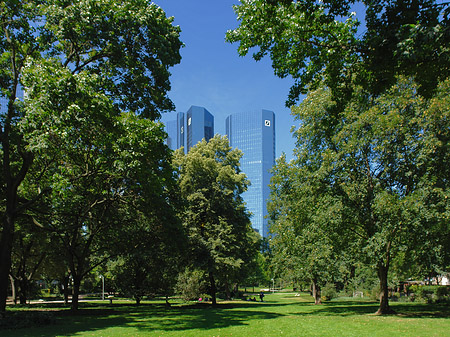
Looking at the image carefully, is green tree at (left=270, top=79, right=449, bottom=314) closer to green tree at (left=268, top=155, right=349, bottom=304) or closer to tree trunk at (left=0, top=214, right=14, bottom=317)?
green tree at (left=268, top=155, right=349, bottom=304)

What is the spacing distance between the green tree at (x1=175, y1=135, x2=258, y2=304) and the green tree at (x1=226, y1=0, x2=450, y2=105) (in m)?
21.5

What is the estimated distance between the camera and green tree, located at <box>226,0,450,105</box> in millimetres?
6824

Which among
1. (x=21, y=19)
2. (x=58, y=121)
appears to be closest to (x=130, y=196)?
(x=58, y=121)

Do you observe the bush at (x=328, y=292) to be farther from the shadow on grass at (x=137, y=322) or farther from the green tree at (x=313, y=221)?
the shadow on grass at (x=137, y=322)

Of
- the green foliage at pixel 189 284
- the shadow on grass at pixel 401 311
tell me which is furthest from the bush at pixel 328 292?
the green foliage at pixel 189 284

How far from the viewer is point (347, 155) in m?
20.1

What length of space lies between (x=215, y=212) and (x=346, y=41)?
992 inches

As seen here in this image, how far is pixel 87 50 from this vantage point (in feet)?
56.7

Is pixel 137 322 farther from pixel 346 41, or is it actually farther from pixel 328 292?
pixel 328 292

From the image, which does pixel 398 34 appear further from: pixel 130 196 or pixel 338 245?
pixel 338 245

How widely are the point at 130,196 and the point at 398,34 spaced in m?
14.5

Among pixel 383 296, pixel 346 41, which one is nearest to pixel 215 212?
pixel 383 296

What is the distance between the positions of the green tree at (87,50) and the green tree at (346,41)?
300 inches

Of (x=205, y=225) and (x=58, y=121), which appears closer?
(x=58, y=121)
